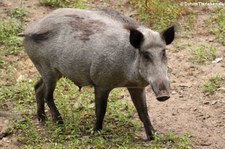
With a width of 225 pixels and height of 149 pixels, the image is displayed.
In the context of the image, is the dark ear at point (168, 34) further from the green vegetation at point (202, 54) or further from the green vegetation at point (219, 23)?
the green vegetation at point (219, 23)

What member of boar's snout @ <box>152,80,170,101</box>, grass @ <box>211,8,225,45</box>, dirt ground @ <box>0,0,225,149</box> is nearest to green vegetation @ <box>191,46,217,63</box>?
dirt ground @ <box>0,0,225,149</box>

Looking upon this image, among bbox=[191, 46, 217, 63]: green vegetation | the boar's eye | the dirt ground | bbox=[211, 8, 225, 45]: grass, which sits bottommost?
the dirt ground

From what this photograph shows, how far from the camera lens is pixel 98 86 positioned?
246 inches

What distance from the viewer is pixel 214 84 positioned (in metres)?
7.72

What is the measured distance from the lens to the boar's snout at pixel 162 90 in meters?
5.43

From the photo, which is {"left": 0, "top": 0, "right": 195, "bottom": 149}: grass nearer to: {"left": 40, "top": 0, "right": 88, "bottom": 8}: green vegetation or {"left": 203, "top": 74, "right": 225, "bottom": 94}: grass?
{"left": 203, "top": 74, "right": 225, "bottom": 94}: grass

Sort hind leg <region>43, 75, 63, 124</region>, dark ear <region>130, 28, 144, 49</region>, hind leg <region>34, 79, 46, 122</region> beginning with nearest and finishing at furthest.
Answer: dark ear <region>130, 28, 144, 49</region>
hind leg <region>43, 75, 63, 124</region>
hind leg <region>34, 79, 46, 122</region>

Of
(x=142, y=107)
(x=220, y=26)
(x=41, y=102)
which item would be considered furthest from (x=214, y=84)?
(x=41, y=102)

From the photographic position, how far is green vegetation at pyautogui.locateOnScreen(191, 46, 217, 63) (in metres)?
8.47

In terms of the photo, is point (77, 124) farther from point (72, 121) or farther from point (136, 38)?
point (136, 38)

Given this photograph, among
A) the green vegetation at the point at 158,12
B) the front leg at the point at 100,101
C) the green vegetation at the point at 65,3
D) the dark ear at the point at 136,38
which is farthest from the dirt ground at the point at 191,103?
the green vegetation at the point at 65,3

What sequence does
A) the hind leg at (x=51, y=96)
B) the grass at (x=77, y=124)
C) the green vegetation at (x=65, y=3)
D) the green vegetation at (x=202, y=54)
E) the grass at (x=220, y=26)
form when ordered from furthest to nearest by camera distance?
the green vegetation at (x=65, y=3), the grass at (x=220, y=26), the green vegetation at (x=202, y=54), the hind leg at (x=51, y=96), the grass at (x=77, y=124)

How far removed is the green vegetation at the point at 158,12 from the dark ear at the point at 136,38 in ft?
12.2

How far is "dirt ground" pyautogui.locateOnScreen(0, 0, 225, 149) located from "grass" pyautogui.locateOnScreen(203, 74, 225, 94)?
0.09 metres
